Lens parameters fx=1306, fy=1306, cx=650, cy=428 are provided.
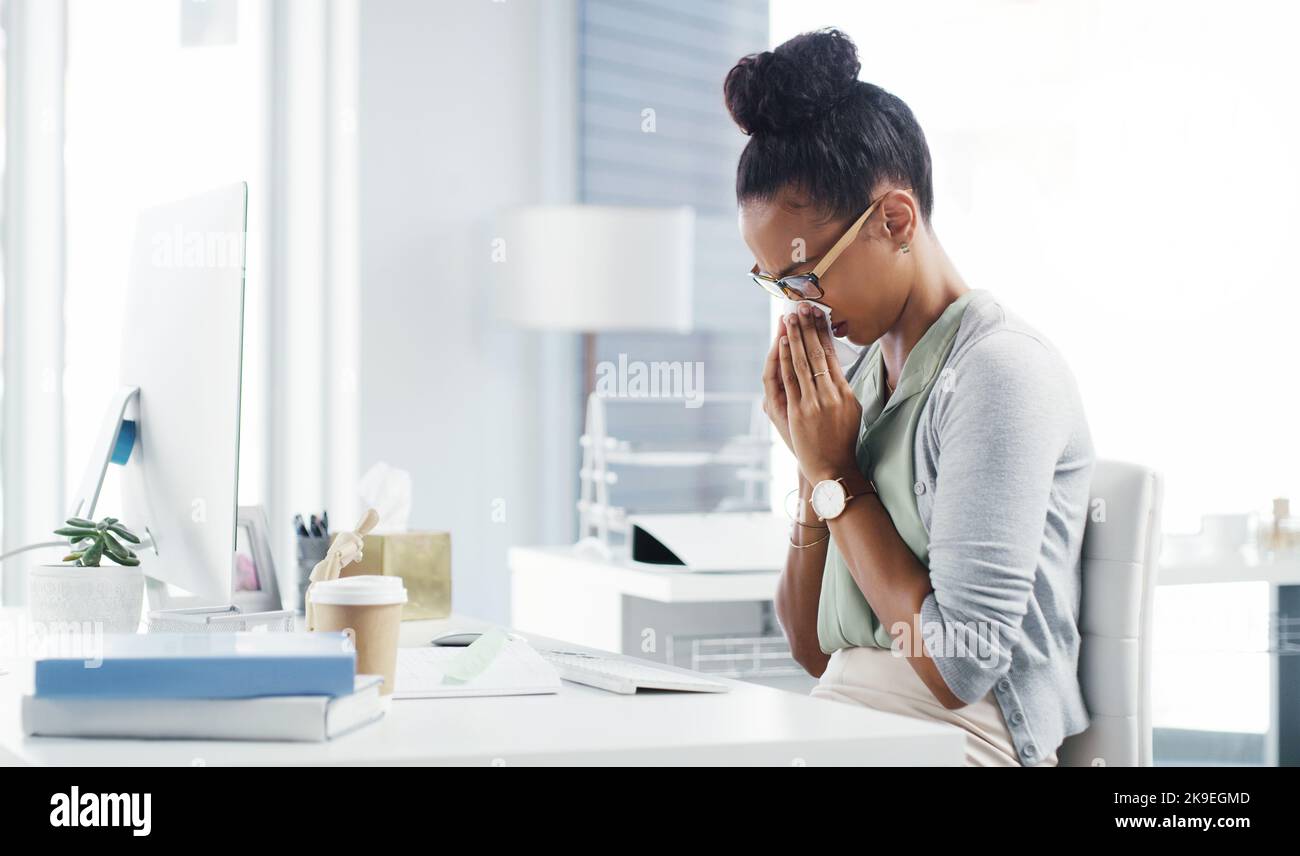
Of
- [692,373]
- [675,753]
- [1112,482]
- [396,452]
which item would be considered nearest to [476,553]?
[396,452]

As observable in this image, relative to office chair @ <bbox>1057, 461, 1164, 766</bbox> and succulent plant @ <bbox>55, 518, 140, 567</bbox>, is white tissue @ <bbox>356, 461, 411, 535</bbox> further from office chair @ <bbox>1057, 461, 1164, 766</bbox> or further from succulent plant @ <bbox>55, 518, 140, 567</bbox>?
office chair @ <bbox>1057, 461, 1164, 766</bbox>

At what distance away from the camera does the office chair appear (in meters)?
1.31

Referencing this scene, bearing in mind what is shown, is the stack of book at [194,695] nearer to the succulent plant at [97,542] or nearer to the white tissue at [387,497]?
the succulent plant at [97,542]

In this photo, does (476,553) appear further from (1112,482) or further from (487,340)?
(1112,482)

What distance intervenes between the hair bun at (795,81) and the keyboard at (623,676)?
0.61 meters

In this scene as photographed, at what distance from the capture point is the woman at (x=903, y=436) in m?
1.23

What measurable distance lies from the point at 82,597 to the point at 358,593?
42 centimetres

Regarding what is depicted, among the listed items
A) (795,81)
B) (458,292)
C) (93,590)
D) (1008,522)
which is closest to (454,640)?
(93,590)

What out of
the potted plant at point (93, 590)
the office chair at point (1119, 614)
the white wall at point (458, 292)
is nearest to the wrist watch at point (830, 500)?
the office chair at point (1119, 614)

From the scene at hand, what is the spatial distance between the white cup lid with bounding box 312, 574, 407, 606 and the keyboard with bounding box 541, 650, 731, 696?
0.18m

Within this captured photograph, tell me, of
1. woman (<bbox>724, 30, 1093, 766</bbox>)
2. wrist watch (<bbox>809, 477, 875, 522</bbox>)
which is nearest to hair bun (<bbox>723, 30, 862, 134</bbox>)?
woman (<bbox>724, 30, 1093, 766</bbox>)

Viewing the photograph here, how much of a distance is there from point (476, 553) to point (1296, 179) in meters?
2.40

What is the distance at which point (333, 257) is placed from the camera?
3.53 metres

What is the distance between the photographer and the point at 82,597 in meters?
1.34
